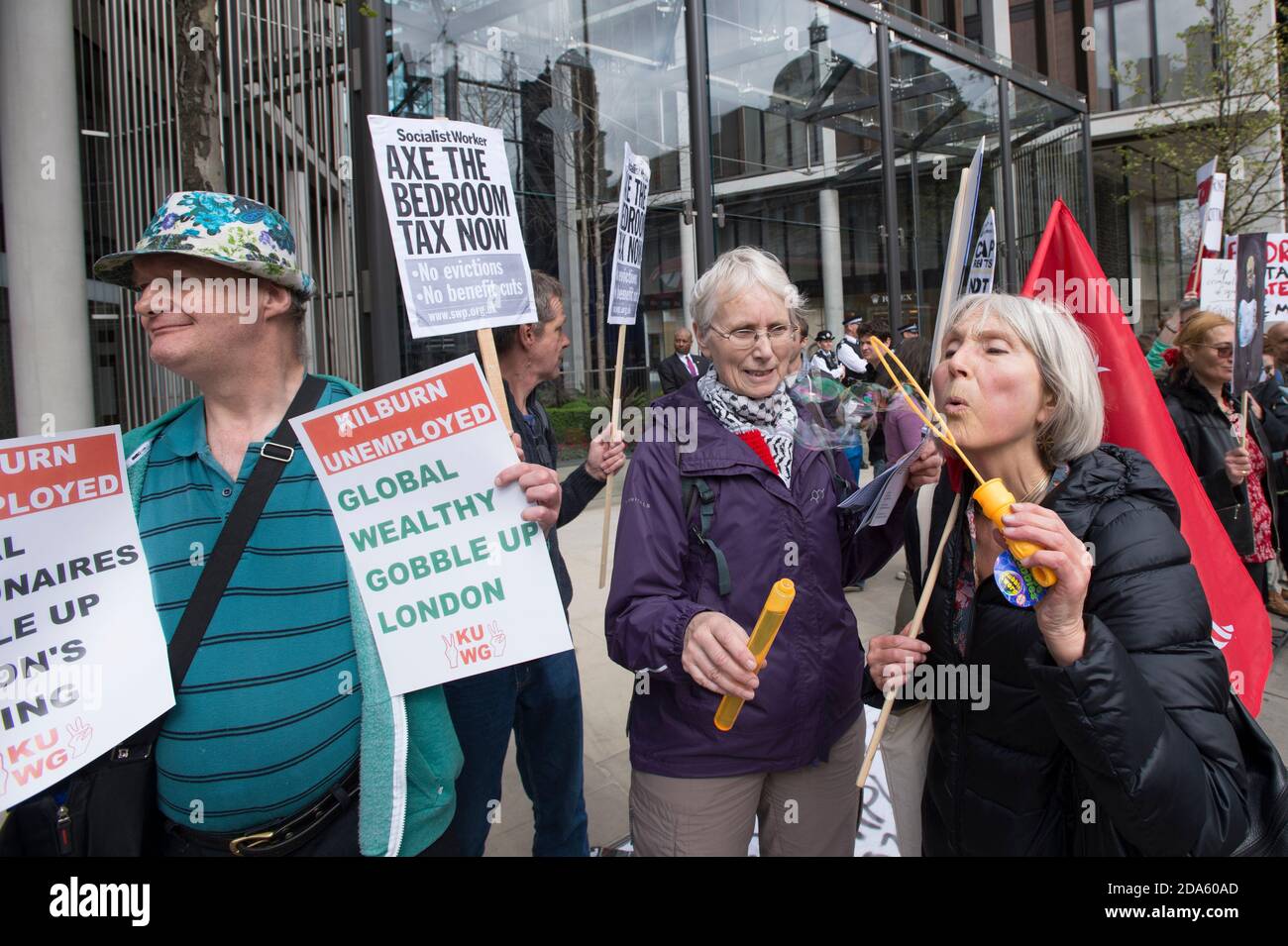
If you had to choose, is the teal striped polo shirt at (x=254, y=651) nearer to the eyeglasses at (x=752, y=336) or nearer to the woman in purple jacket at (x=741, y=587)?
the woman in purple jacket at (x=741, y=587)

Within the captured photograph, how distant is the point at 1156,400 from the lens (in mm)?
2516

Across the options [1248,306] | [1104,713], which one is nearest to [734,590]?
[1104,713]

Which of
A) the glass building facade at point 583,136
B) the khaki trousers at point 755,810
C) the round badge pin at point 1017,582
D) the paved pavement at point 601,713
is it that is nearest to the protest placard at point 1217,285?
the paved pavement at point 601,713

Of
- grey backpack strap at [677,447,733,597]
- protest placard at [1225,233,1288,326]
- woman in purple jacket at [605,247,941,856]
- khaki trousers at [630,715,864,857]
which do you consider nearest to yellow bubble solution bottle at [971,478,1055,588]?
woman in purple jacket at [605,247,941,856]

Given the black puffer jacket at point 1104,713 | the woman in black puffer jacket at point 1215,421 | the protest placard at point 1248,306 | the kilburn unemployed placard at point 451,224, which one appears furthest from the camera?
the woman in black puffer jacket at point 1215,421

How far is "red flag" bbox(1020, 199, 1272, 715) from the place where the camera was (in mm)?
2467

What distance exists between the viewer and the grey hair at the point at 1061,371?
170cm

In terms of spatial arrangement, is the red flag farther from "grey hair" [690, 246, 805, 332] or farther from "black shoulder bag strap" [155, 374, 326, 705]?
"black shoulder bag strap" [155, 374, 326, 705]

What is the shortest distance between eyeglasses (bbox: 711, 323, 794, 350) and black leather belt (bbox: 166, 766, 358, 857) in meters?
1.30

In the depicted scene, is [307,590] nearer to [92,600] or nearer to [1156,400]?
[92,600]

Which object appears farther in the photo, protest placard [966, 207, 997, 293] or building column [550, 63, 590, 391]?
building column [550, 63, 590, 391]

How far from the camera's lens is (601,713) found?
4555 millimetres

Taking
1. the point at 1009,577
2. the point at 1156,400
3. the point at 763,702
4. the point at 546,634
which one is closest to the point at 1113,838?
the point at 1009,577
